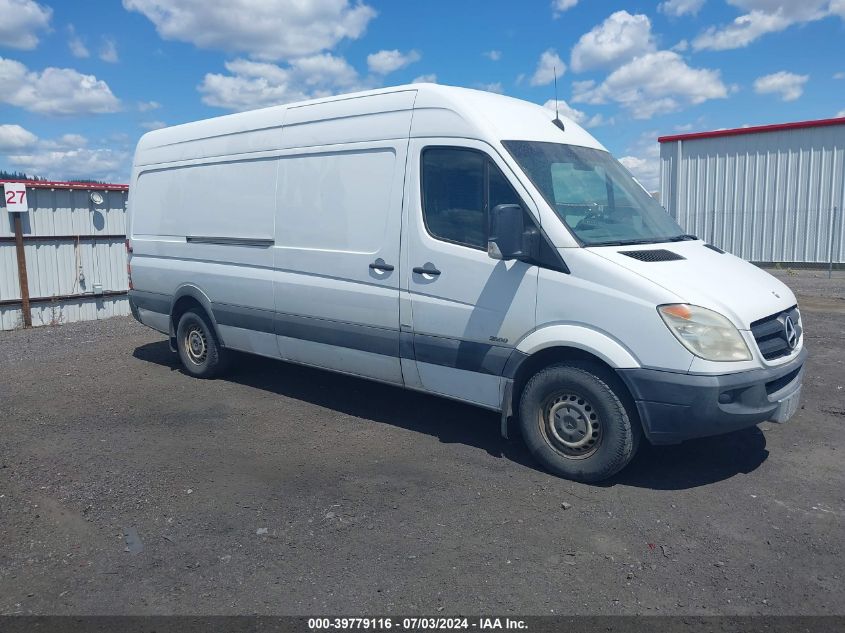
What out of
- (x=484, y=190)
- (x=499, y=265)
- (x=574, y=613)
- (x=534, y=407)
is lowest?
(x=574, y=613)

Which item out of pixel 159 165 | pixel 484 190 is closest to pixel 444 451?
pixel 484 190

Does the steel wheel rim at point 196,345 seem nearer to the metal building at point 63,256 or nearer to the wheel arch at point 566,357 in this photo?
the wheel arch at point 566,357

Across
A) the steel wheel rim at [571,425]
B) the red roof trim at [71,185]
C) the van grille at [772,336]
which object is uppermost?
the red roof trim at [71,185]

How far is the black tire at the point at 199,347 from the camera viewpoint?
26.3ft

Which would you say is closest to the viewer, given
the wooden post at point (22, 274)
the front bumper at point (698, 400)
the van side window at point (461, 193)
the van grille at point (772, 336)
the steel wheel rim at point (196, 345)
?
the front bumper at point (698, 400)

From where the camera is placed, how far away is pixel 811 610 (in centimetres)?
352

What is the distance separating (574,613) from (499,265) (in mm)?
2516

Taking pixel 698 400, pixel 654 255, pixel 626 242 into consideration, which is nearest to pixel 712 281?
pixel 654 255

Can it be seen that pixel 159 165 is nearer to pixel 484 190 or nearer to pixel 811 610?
pixel 484 190

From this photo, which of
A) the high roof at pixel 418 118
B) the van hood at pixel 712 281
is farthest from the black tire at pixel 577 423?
the high roof at pixel 418 118

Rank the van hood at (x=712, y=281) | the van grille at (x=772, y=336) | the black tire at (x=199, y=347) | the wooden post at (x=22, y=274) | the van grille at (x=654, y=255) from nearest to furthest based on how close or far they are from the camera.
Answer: the van hood at (x=712, y=281)
the van grille at (x=772, y=336)
the van grille at (x=654, y=255)
the black tire at (x=199, y=347)
the wooden post at (x=22, y=274)

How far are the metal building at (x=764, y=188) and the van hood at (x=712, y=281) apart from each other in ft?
54.4

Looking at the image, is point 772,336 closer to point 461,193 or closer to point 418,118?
point 461,193

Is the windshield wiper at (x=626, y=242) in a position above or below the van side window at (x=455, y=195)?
below
